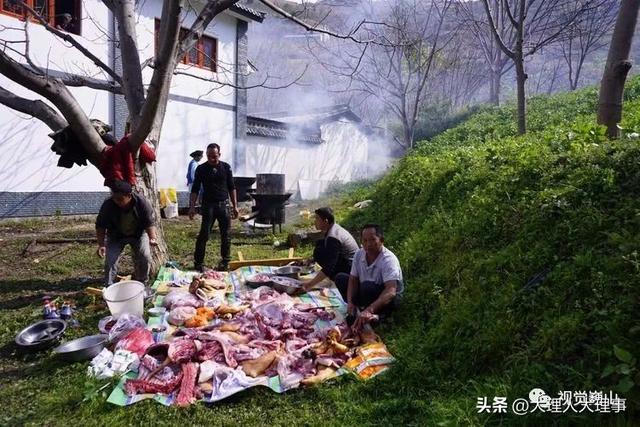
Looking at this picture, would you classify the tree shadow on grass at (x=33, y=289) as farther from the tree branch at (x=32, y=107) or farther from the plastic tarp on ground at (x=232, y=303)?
the tree branch at (x=32, y=107)

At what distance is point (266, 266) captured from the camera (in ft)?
23.3

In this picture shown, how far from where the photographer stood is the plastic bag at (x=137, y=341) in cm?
402

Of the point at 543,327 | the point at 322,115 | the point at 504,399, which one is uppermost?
the point at 322,115

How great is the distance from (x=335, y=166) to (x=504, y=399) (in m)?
19.5

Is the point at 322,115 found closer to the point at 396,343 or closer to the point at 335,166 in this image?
the point at 335,166

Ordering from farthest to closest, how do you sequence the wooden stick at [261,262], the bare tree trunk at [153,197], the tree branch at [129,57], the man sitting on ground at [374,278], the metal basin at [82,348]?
the wooden stick at [261,262], the tree branch at [129,57], the bare tree trunk at [153,197], the man sitting on ground at [374,278], the metal basin at [82,348]

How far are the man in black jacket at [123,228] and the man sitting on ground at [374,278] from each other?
2.64m

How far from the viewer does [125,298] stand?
475 cm

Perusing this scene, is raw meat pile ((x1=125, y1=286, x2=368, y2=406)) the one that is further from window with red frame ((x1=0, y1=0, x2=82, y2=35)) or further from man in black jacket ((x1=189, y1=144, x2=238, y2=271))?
window with red frame ((x1=0, y1=0, x2=82, y2=35))

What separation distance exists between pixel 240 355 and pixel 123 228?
2.70 meters

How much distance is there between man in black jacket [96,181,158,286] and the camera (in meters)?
5.35

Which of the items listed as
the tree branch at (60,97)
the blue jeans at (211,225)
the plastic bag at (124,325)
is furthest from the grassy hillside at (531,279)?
the tree branch at (60,97)

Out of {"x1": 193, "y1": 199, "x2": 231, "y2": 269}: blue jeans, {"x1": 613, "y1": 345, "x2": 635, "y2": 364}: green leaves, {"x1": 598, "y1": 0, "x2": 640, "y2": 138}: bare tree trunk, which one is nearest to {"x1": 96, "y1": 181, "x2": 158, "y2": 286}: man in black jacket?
{"x1": 193, "y1": 199, "x2": 231, "y2": 269}: blue jeans

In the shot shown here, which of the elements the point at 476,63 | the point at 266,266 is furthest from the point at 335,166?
→ the point at 476,63
